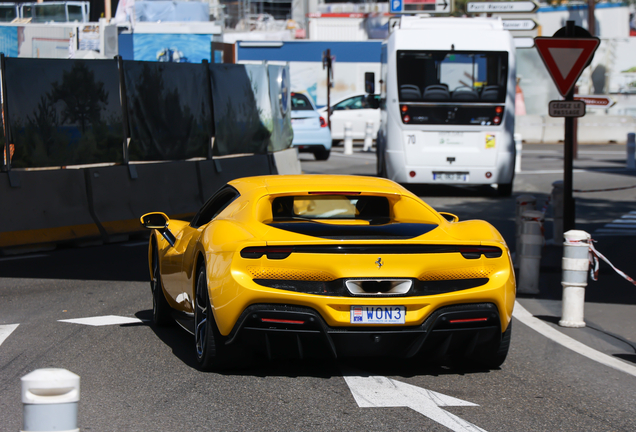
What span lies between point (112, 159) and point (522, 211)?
632 centimetres

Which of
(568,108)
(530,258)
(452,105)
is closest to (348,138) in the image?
(452,105)

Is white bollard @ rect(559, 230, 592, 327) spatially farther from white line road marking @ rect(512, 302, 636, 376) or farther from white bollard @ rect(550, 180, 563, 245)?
white bollard @ rect(550, 180, 563, 245)

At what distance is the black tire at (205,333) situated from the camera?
566 cm

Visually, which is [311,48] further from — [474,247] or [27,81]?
[474,247]

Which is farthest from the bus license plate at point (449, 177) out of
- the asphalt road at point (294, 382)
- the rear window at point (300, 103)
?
the rear window at point (300, 103)

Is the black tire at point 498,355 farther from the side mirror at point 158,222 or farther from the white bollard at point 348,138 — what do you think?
the white bollard at point 348,138

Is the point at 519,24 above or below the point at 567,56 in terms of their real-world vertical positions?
above

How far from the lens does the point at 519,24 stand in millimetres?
22250

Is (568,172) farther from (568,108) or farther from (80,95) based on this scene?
(80,95)

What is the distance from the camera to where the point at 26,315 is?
794 cm

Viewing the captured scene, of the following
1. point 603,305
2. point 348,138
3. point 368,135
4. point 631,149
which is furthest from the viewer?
point 368,135

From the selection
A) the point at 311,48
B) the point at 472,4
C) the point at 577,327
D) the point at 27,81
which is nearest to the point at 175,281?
the point at 577,327

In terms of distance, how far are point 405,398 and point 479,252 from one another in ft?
3.30

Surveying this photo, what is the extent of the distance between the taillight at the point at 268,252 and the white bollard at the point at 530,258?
4536 millimetres
